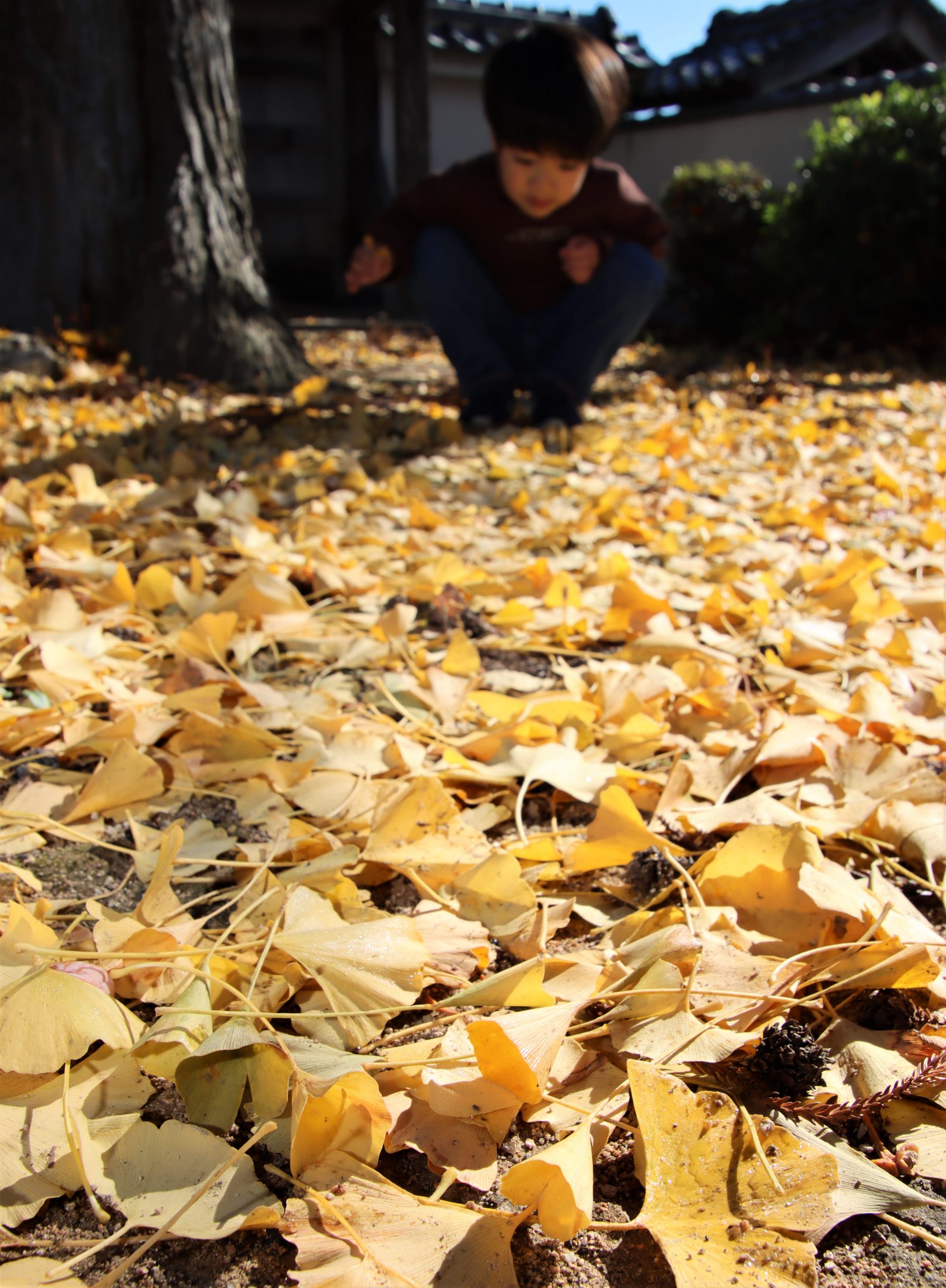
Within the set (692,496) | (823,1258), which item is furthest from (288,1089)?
(692,496)

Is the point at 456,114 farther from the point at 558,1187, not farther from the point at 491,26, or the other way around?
the point at 558,1187

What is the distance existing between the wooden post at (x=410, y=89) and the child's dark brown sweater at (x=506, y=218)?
418 centimetres

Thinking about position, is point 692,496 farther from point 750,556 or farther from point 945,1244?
point 945,1244

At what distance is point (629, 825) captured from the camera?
79cm

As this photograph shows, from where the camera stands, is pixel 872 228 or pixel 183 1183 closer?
pixel 183 1183

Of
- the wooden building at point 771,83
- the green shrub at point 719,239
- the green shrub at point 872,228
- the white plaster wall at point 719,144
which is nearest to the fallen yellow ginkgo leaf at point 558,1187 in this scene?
the green shrub at point 872,228

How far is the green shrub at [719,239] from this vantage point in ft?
20.9

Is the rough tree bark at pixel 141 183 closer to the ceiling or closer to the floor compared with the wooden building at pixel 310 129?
closer to the floor

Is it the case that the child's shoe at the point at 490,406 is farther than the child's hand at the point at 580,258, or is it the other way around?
the child's shoe at the point at 490,406

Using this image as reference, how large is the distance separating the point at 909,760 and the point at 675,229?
6670 millimetres

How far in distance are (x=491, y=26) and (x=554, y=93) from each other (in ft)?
28.3

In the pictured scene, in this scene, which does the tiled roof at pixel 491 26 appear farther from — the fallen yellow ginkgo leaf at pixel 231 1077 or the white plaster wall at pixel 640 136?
the fallen yellow ginkgo leaf at pixel 231 1077

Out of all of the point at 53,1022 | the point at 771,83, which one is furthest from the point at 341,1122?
the point at 771,83

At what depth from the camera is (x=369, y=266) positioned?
107 inches
